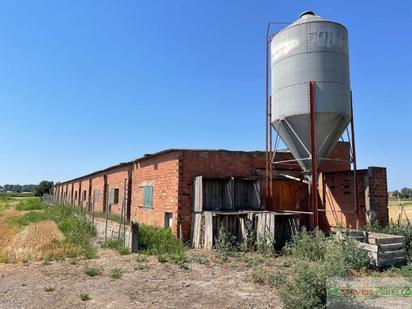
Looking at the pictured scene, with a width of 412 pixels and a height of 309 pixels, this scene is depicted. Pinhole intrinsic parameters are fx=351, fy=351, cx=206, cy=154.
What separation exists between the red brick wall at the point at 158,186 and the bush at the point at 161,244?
45 cm

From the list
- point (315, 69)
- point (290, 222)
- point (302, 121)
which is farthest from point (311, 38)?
point (290, 222)

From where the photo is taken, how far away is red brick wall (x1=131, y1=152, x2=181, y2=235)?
11.8 metres

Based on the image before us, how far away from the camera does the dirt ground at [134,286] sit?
564 cm

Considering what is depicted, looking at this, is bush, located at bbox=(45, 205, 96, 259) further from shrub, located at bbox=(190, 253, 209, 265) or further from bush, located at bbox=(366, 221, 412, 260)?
bush, located at bbox=(366, 221, 412, 260)

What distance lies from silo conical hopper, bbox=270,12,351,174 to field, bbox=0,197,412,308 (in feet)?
9.57

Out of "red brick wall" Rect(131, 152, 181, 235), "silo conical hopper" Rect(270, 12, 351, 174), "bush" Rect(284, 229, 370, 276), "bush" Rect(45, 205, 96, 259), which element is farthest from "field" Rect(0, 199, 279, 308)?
"silo conical hopper" Rect(270, 12, 351, 174)

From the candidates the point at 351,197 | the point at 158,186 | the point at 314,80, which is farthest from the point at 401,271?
the point at 158,186

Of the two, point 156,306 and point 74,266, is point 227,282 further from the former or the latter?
point 74,266

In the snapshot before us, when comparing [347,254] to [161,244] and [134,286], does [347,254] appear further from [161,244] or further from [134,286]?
[161,244]

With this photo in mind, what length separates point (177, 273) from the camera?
7.60 meters

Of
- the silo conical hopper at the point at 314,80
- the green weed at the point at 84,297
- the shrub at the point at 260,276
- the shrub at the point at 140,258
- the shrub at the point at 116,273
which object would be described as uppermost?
the silo conical hopper at the point at 314,80

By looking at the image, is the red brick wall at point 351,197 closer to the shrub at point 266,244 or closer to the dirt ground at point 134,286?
the shrub at point 266,244

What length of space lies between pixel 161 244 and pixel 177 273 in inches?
112

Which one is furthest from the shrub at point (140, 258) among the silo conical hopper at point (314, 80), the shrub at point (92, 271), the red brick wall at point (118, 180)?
the red brick wall at point (118, 180)
